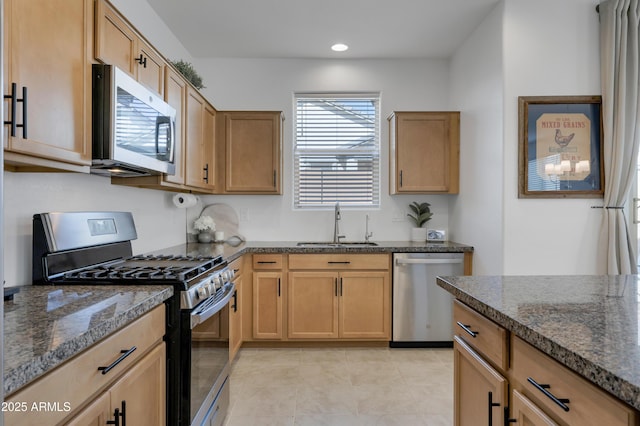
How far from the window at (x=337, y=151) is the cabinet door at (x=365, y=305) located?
98 cm

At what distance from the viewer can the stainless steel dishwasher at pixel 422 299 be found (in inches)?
140

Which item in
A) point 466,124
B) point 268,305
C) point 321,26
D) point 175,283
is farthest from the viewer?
point 466,124

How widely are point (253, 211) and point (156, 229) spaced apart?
116 centimetres

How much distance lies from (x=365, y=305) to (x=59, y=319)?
2719mm

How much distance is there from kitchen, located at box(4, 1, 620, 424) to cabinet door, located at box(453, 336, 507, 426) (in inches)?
60.3

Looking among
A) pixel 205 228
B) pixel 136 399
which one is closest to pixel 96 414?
pixel 136 399

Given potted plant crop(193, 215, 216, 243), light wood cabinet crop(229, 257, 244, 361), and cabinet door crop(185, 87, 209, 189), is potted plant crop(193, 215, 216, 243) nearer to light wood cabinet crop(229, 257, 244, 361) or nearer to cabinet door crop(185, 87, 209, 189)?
cabinet door crop(185, 87, 209, 189)

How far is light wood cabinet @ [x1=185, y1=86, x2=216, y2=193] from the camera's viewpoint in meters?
3.02

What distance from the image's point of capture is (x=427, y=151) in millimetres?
3867

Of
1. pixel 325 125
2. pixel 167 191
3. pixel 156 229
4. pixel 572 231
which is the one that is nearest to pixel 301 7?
pixel 325 125

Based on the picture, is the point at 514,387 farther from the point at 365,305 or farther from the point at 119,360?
the point at 365,305

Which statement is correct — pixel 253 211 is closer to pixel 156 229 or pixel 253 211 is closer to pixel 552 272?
pixel 156 229

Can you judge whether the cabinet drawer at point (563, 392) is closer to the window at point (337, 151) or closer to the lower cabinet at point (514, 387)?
the lower cabinet at point (514, 387)

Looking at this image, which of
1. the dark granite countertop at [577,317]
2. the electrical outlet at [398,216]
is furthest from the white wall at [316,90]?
the dark granite countertop at [577,317]
